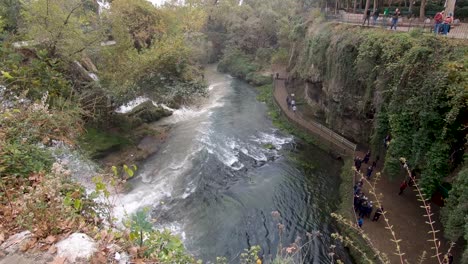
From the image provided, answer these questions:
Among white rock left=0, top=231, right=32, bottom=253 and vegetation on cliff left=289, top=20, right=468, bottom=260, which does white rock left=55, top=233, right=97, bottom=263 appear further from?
vegetation on cliff left=289, top=20, right=468, bottom=260

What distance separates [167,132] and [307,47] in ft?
47.3

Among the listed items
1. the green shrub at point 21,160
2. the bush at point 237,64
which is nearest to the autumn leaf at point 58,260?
the green shrub at point 21,160

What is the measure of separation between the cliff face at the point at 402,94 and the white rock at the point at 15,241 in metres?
12.0

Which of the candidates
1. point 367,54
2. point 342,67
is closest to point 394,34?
point 367,54

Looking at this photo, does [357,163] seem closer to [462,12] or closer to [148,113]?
[462,12]

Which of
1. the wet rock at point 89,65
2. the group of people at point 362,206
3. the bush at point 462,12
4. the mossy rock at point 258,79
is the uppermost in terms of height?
the bush at point 462,12

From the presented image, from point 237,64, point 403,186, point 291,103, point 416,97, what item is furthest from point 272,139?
point 237,64

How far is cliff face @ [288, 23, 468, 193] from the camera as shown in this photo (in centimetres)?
1081

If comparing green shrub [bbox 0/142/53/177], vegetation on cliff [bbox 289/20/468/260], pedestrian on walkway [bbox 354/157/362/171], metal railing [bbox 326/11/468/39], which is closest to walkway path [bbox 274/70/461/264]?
→ pedestrian on walkway [bbox 354/157/362/171]

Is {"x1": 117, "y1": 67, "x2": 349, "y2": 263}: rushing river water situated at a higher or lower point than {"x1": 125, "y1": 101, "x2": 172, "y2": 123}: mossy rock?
lower

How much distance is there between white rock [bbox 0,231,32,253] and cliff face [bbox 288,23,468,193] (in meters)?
12.0

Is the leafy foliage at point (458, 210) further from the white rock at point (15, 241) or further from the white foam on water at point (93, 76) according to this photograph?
the white foam on water at point (93, 76)

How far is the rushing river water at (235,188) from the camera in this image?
498 inches

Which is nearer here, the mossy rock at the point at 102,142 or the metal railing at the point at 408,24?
the metal railing at the point at 408,24
